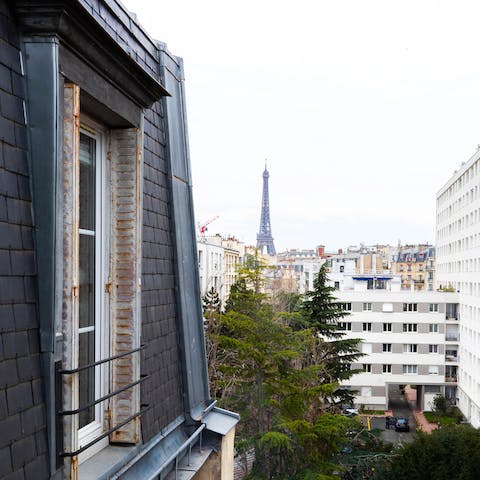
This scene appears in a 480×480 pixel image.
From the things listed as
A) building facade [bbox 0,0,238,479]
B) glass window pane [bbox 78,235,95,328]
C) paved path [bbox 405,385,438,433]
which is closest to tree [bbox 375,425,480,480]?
building facade [bbox 0,0,238,479]

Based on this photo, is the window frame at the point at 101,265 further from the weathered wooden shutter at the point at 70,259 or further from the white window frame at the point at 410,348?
the white window frame at the point at 410,348

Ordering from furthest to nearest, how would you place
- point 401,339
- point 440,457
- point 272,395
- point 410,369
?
1. point 410,369
2. point 401,339
3. point 272,395
4. point 440,457

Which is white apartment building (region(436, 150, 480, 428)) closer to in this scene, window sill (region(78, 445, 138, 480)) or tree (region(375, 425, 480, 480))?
tree (region(375, 425, 480, 480))

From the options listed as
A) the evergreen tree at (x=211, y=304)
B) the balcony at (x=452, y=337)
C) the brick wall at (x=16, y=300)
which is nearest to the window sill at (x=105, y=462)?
the brick wall at (x=16, y=300)

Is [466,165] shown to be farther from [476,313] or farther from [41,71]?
[41,71]

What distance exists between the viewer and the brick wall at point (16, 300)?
2.49 m

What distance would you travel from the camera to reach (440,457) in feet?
51.3

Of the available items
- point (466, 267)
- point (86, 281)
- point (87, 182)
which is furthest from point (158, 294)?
point (466, 267)

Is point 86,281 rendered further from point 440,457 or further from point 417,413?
point 417,413

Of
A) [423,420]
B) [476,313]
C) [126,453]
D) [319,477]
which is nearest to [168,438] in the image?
[126,453]

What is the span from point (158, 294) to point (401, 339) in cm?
4369

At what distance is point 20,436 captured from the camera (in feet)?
8.34

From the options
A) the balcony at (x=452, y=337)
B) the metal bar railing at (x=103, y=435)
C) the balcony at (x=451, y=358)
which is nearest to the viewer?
the metal bar railing at (x=103, y=435)

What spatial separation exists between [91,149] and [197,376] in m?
2.66
